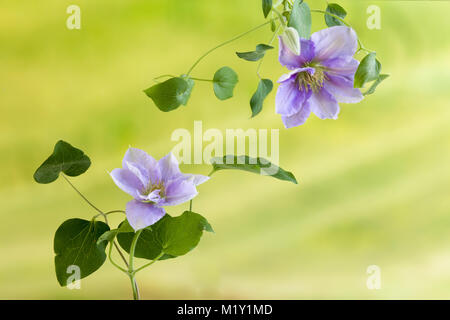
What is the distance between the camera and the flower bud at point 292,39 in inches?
16.3

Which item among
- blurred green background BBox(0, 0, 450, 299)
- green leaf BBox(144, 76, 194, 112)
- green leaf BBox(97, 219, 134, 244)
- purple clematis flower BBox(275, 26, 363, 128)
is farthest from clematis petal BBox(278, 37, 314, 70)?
blurred green background BBox(0, 0, 450, 299)

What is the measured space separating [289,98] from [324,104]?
4cm

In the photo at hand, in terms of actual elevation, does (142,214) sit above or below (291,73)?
below

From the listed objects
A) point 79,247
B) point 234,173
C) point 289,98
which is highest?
point 234,173

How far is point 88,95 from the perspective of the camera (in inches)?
41.3

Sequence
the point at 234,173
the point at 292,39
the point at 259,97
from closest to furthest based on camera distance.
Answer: the point at 292,39, the point at 259,97, the point at 234,173

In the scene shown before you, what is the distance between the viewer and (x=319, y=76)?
479 mm

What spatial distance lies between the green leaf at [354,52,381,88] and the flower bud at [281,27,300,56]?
5cm

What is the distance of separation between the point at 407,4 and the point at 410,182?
0.37 m

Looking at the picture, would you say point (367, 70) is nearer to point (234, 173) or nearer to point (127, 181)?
point (127, 181)

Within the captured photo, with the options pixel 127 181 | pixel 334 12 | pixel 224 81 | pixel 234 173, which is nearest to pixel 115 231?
pixel 127 181
